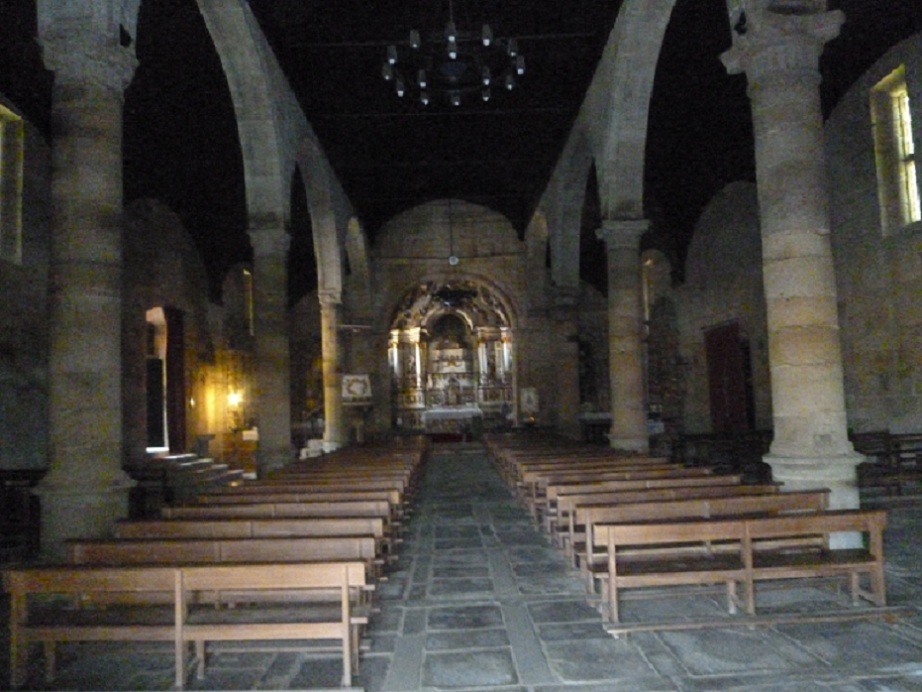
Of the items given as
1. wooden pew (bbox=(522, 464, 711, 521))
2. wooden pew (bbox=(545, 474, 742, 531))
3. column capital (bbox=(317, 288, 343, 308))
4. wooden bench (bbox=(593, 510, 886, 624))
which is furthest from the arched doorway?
wooden bench (bbox=(593, 510, 886, 624))

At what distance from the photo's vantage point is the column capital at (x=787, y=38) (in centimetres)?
658

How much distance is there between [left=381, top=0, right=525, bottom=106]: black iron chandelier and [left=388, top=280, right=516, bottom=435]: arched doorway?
1168cm

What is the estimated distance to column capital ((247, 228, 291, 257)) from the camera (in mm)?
12406

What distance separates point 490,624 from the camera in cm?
500

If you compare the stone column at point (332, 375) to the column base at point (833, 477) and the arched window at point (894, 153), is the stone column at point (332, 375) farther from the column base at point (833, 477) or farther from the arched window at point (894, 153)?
the column base at point (833, 477)

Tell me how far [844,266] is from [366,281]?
47.7ft

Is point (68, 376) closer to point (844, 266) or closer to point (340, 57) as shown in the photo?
point (340, 57)

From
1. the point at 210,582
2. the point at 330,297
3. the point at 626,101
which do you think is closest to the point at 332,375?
the point at 330,297

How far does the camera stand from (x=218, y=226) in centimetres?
2072

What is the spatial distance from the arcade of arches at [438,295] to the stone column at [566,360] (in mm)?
82

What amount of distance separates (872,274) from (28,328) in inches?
603

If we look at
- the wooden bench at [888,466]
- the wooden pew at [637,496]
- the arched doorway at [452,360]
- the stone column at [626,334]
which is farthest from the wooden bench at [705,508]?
the arched doorway at [452,360]

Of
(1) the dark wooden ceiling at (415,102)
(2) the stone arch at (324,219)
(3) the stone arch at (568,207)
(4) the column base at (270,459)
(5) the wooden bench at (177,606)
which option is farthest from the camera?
(3) the stone arch at (568,207)

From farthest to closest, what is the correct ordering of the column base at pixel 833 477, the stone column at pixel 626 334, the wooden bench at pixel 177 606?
the stone column at pixel 626 334 → the column base at pixel 833 477 → the wooden bench at pixel 177 606
